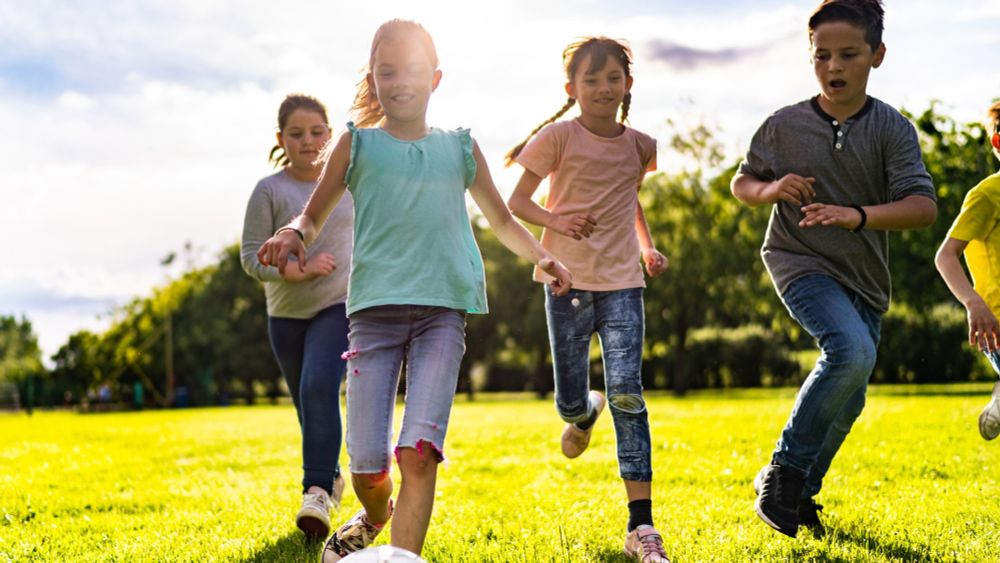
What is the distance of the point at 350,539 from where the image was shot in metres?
4.77

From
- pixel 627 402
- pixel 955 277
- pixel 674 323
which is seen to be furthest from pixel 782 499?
pixel 674 323

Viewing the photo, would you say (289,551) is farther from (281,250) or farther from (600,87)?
(600,87)

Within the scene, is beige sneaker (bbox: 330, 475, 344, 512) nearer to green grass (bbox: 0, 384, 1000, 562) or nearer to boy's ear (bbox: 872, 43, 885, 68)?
green grass (bbox: 0, 384, 1000, 562)

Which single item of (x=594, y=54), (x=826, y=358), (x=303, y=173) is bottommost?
(x=826, y=358)

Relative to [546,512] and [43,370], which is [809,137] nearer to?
[546,512]

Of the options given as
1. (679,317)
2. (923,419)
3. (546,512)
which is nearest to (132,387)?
(679,317)

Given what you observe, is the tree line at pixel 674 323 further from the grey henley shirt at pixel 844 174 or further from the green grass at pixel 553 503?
the grey henley shirt at pixel 844 174

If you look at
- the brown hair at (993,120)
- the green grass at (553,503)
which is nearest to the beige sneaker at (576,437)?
the green grass at (553,503)

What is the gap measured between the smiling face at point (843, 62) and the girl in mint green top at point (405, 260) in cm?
173

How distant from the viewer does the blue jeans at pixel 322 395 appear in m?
6.00

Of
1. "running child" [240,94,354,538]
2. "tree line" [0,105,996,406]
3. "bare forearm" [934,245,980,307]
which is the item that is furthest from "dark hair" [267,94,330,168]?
"tree line" [0,105,996,406]

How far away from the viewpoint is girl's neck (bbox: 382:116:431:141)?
4.51 metres

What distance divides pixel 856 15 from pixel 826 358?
162cm

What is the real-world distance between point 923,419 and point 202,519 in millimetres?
10069
